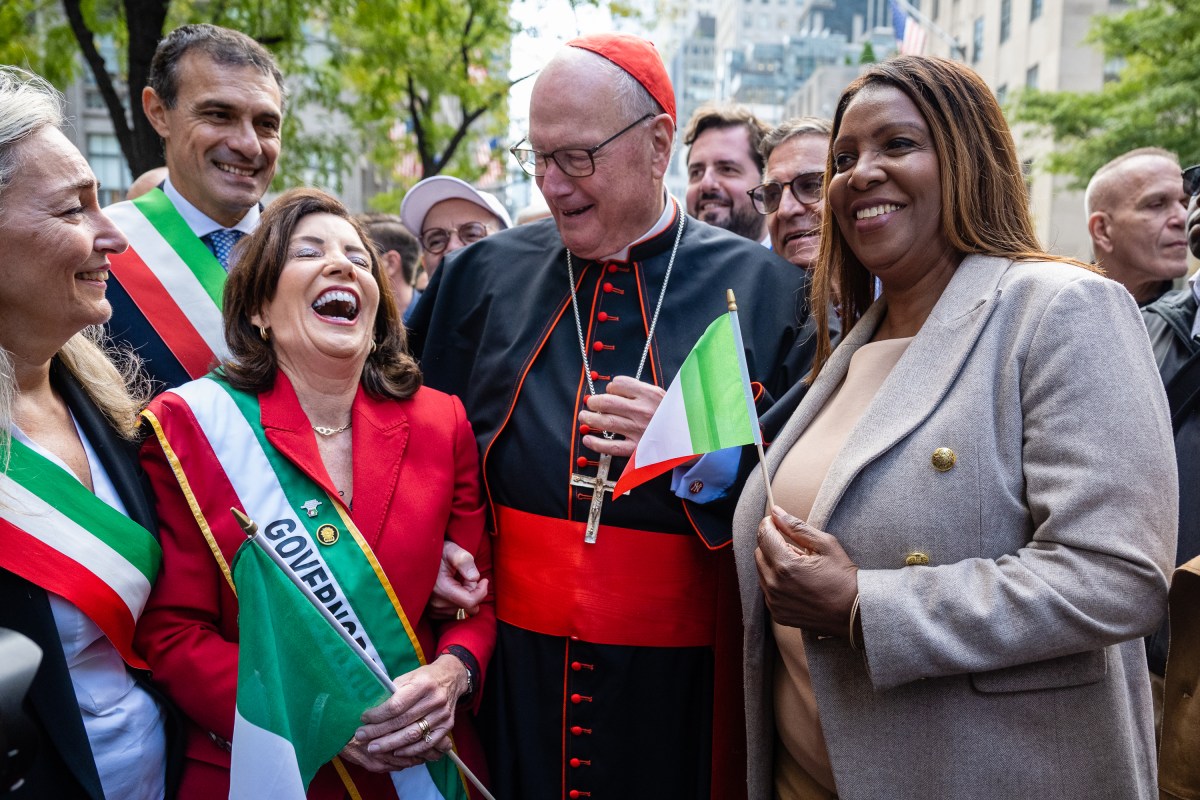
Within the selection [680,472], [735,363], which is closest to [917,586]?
[735,363]

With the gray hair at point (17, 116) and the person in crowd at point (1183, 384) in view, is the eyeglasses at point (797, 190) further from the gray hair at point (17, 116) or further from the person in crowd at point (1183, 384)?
the gray hair at point (17, 116)

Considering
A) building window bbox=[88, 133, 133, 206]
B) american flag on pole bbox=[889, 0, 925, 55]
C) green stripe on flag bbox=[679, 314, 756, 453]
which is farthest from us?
building window bbox=[88, 133, 133, 206]

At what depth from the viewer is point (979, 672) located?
2197 millimetres

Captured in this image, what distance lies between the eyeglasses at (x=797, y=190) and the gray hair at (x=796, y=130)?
0.61 feet

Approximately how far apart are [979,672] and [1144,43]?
18.9 metres

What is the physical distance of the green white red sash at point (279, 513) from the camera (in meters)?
2.72

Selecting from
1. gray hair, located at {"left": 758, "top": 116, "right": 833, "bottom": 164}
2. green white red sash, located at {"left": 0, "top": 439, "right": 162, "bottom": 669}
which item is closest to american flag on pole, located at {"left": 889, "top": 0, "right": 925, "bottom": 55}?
gray hair, located at {"left": 758, "top": 116, "right": 833, "bottom": 164}

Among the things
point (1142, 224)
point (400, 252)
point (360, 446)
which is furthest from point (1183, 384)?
point (400, 252)

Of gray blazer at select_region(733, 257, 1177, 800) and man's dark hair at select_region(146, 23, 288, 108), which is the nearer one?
gray blazer at select_region(733, 257, 1177, 800)

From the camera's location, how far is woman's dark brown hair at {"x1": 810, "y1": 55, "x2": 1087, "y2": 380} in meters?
2.43

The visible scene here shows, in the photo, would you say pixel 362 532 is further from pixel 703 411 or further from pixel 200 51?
pixel 200 51

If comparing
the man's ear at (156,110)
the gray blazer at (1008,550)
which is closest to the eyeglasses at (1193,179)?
the gray blazer at (1008,550)

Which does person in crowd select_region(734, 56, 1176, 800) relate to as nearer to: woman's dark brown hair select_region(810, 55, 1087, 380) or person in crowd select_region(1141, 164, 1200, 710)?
woman's dark brown hair select_region(810, 55, 1087, 380)

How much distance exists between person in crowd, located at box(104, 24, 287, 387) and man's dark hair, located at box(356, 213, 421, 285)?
112 inches
